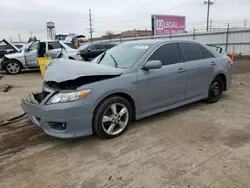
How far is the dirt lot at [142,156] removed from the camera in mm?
2354

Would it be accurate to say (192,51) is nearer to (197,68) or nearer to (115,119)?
(197,68)

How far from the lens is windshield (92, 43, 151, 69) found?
366cm

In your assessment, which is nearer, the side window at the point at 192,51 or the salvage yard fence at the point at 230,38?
the side window at the point at 192,51

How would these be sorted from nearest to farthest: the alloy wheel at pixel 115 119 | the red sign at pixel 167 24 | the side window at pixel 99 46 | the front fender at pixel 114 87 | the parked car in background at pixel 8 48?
the front fender at pixel 114 87
the alloy wheel at pixel 115 119
the parked car in background at pixel 8 48
the side window at pixel 99 46
the red sign at pixel 167 24

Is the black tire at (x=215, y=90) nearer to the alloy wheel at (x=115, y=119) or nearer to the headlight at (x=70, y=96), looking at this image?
the alloy wheel at (x=115, y=119)

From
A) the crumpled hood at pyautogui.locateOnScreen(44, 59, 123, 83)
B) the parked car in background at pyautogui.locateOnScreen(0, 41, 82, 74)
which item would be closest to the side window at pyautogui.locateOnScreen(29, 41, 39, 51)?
the parked car in background at pyautogui.locateOnScreen(0, 41, 82, 74)

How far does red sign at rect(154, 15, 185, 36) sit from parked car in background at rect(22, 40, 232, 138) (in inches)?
878

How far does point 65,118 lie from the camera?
292 centimetres

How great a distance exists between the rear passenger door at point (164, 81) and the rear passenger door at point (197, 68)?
193 mm

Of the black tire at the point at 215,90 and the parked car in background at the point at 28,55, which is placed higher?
the parked car in background at the point at 28,55

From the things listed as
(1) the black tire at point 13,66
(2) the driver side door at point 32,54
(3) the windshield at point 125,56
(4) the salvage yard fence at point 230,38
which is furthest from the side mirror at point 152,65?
(4) the salvage yard fence at point 230,38

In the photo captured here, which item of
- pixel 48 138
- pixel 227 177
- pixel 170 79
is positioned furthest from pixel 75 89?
pixel 227 177

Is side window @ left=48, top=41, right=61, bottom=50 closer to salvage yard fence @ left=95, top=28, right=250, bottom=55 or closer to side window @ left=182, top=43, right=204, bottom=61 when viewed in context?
side window @ left=182, top=43, right=204, bottom=61

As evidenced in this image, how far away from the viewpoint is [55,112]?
2918 mm
